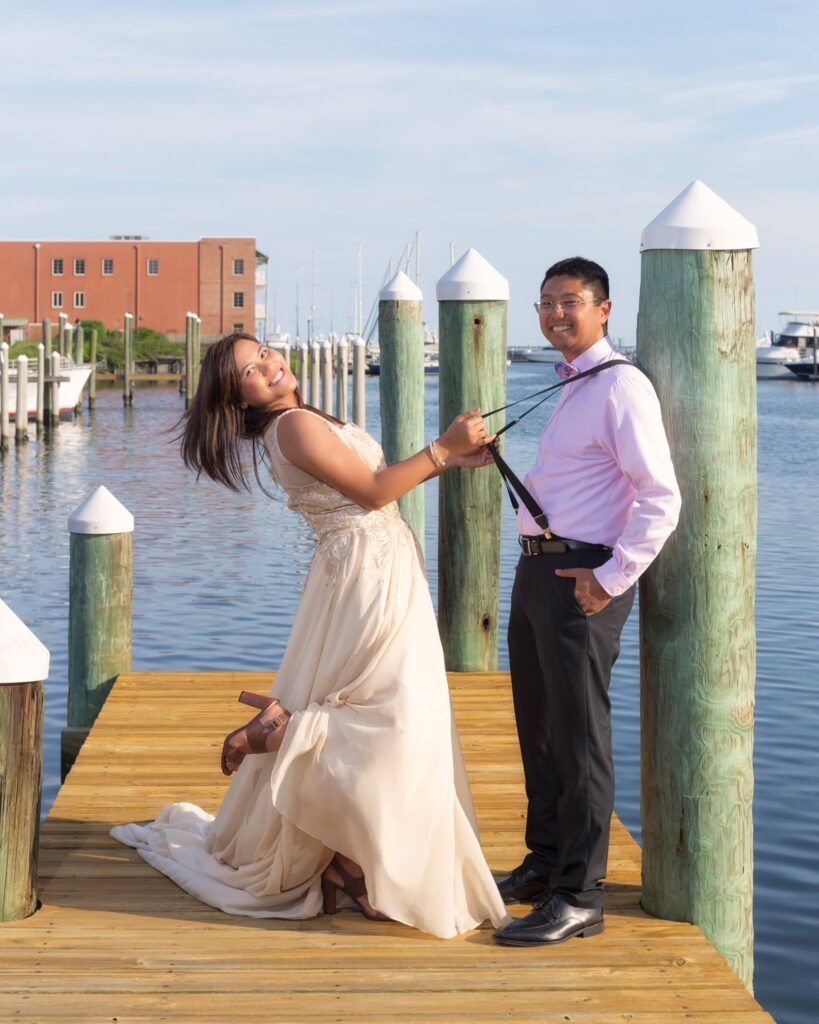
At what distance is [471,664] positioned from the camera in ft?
24.0

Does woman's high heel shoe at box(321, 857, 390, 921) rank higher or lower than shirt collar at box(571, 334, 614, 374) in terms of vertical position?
lower

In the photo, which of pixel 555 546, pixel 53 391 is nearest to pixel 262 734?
pixel 555 546

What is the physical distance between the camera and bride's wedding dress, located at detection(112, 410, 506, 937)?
4070mm

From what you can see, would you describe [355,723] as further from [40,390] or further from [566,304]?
[40,390]

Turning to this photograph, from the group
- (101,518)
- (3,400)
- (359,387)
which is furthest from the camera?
(3,400)

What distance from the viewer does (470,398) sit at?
6.93 meters

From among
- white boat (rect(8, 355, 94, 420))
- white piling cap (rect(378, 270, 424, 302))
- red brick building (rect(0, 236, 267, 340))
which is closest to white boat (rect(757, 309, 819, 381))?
red brick building (rect(0, 236, 267, 340))

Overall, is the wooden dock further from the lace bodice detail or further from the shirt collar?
the shirt collar

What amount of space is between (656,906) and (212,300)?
7402cm

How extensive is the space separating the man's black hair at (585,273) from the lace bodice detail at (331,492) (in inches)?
27.9

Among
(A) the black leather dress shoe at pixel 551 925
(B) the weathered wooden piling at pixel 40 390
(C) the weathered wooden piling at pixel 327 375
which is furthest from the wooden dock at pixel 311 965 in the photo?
(B) the weathered wooden piling at pixel 40 390

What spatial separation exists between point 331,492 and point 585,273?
36.6 inches

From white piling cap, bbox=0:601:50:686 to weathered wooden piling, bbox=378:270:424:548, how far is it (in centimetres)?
393

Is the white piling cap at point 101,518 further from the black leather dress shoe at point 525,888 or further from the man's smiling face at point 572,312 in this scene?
the man's smiling face at point 572,312
